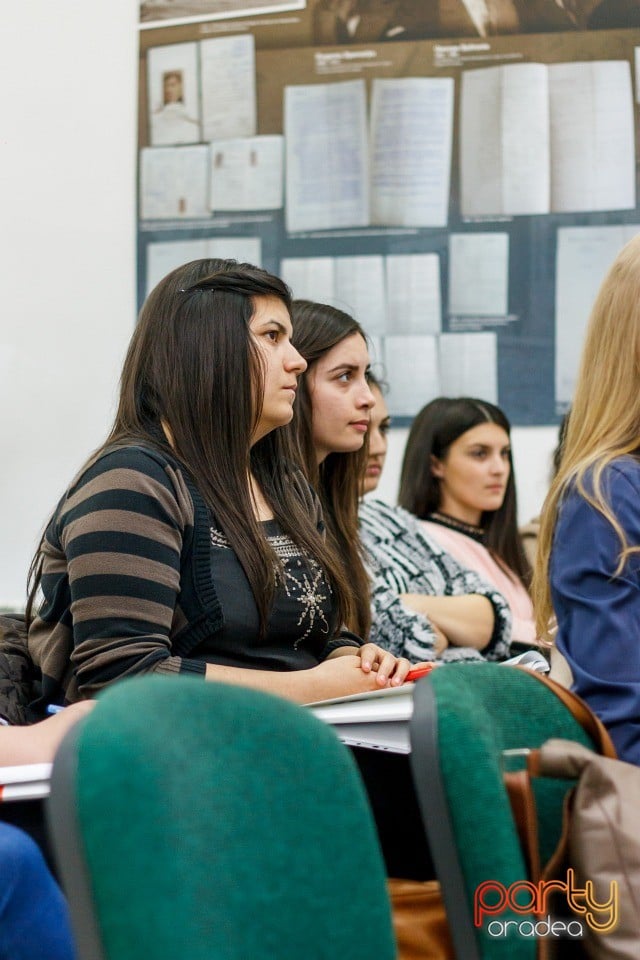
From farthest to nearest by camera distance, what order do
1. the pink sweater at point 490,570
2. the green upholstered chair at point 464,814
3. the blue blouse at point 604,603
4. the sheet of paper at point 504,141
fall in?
the sheet of paper at point 504,141 < the pink sweater at point 490,570 < the blue blouse at point 604,603 < the green upholstered chair at point 464,814

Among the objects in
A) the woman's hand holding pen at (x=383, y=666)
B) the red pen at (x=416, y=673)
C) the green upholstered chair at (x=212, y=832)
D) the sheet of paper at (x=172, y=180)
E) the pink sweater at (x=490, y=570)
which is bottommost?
the pink sweater at (x=490, y=570)

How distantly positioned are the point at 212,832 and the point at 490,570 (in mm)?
2748

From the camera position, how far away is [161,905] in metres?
0.86

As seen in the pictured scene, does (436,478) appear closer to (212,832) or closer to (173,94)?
(173,94)

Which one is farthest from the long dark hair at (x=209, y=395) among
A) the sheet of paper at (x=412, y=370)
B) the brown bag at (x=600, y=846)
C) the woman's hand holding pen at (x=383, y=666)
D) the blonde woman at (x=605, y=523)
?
the sheet of paper at (x=412, y=370)

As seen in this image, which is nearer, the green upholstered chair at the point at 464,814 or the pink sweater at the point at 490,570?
the green upholstered chair at the point at 464,814

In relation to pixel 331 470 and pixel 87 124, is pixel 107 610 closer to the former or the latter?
pixel 331 470

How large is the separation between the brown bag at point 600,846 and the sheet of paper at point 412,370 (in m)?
2.82

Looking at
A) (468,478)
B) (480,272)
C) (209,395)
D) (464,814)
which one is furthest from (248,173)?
(464,814)

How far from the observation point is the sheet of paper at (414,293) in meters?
3.91

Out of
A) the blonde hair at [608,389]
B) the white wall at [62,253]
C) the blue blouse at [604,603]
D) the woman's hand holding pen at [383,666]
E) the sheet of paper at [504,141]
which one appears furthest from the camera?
the white wall at [62,253]

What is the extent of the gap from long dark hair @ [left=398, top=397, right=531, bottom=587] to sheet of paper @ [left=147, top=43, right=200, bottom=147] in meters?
1.25
